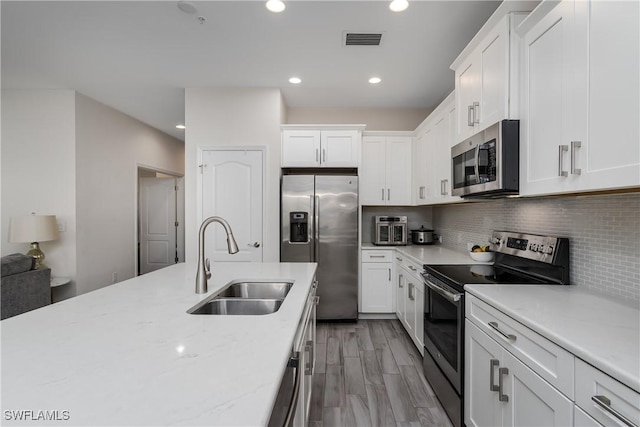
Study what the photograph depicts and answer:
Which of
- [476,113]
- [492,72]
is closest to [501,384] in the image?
[476,113]

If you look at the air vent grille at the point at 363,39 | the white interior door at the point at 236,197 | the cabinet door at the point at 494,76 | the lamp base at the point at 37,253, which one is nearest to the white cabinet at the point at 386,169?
the white interior door at the point at 236,197

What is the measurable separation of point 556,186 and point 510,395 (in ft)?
3.15

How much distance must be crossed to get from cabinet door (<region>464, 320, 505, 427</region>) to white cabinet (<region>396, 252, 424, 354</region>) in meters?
0.93

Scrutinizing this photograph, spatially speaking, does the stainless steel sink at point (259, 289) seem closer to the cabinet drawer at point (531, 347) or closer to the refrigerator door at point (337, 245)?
the cabinet drawer at point (531, 347)

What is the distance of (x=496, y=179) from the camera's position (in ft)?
5.89

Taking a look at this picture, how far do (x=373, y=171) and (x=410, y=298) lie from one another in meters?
1.67

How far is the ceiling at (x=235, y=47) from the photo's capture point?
7.25ft

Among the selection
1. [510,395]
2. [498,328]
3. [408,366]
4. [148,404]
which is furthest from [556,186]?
[408,366]

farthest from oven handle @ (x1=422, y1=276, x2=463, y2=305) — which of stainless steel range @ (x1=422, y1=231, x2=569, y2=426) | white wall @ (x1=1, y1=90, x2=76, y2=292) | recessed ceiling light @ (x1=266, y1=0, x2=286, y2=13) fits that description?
white wall @ (x1=1, y1=90, x2=76, y2=292)

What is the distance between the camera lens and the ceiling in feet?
7.25

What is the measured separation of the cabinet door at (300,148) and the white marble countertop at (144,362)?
8.49ft

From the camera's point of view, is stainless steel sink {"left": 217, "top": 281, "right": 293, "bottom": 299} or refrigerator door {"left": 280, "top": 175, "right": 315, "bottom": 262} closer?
stainless steel sink {"left": 217, "top": 281, "right": 293, "bottom": 299}

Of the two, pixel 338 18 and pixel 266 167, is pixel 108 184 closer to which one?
pixel 266 167

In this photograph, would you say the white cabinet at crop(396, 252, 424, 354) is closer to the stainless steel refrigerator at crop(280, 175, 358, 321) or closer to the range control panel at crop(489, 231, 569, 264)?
the stainless steel refrigerator at crop(280, 175, 358, 321)
